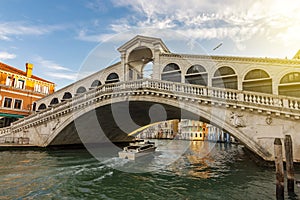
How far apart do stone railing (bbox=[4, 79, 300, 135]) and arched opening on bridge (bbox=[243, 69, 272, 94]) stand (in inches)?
82.9

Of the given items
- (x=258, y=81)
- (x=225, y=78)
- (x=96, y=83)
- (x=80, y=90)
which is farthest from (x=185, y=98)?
(x=80, y=90)

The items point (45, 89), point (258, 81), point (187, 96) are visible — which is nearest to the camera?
point (187, 96)

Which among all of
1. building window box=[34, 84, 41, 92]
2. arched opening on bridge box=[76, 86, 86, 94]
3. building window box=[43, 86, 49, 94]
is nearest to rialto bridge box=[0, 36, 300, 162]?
arched opening on bridge box=[76, 86, 86, 94]

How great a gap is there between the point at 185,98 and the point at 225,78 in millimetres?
4528

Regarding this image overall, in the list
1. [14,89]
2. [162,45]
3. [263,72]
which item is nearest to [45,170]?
[162,45]

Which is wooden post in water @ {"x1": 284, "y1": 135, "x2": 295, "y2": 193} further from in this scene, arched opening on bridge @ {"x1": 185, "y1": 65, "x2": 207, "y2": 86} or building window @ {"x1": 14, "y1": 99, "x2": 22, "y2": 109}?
building window @ {"x1": 14, "y1": 99, "x2": 22, "y2": 109}

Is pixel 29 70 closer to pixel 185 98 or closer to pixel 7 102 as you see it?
pixel 7 102

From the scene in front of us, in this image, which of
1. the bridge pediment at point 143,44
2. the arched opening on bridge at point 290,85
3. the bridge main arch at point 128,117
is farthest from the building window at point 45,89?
the arched opening on bridge at point 290,85

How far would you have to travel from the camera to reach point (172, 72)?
14.3 metres

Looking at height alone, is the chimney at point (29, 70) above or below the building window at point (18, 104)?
above

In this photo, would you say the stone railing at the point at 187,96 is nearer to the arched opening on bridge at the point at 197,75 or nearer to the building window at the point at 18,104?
the arched opening on bridge at the point at 197,75

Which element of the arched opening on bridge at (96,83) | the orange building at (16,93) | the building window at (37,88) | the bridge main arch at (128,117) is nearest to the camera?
the bridge main arch at (128,117)

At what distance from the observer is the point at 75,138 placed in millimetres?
16781

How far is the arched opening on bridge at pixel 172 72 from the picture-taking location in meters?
14.3
